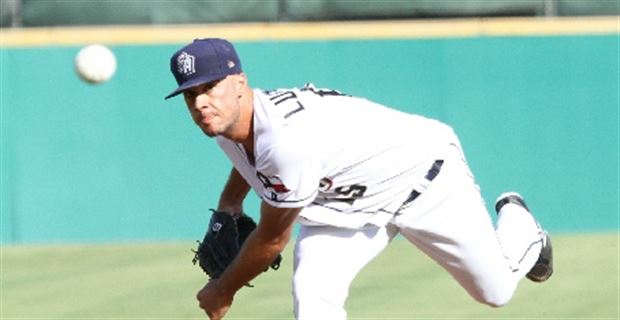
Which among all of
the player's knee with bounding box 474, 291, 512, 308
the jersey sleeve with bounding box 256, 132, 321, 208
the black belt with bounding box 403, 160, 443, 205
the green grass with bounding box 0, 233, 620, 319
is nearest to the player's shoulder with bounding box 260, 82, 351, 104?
the jersey sleeve with bounding box 256, 132, 321, 208

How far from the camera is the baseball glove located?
24.4 feet

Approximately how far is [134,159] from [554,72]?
334cm

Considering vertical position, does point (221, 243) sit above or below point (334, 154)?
below

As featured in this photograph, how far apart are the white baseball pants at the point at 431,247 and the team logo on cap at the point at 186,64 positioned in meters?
1.15

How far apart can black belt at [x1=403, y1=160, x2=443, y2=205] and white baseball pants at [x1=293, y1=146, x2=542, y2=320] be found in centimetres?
2

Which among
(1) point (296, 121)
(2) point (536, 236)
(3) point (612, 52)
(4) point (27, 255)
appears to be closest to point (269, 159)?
(1) point (296, 121)

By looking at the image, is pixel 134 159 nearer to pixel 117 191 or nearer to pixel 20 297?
pixel 117 191

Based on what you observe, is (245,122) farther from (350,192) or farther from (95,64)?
(95,64)

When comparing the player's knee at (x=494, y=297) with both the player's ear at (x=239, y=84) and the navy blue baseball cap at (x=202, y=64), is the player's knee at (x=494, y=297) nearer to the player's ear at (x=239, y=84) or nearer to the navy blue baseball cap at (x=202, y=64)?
the player's ear at (x=239, y=84)

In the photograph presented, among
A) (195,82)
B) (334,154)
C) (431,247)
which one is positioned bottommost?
(431,247)

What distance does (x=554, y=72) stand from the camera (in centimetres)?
1295

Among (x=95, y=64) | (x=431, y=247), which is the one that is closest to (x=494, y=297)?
(x=431, y=247)

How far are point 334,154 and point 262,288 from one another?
379 centimetres

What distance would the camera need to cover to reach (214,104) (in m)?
6.49
